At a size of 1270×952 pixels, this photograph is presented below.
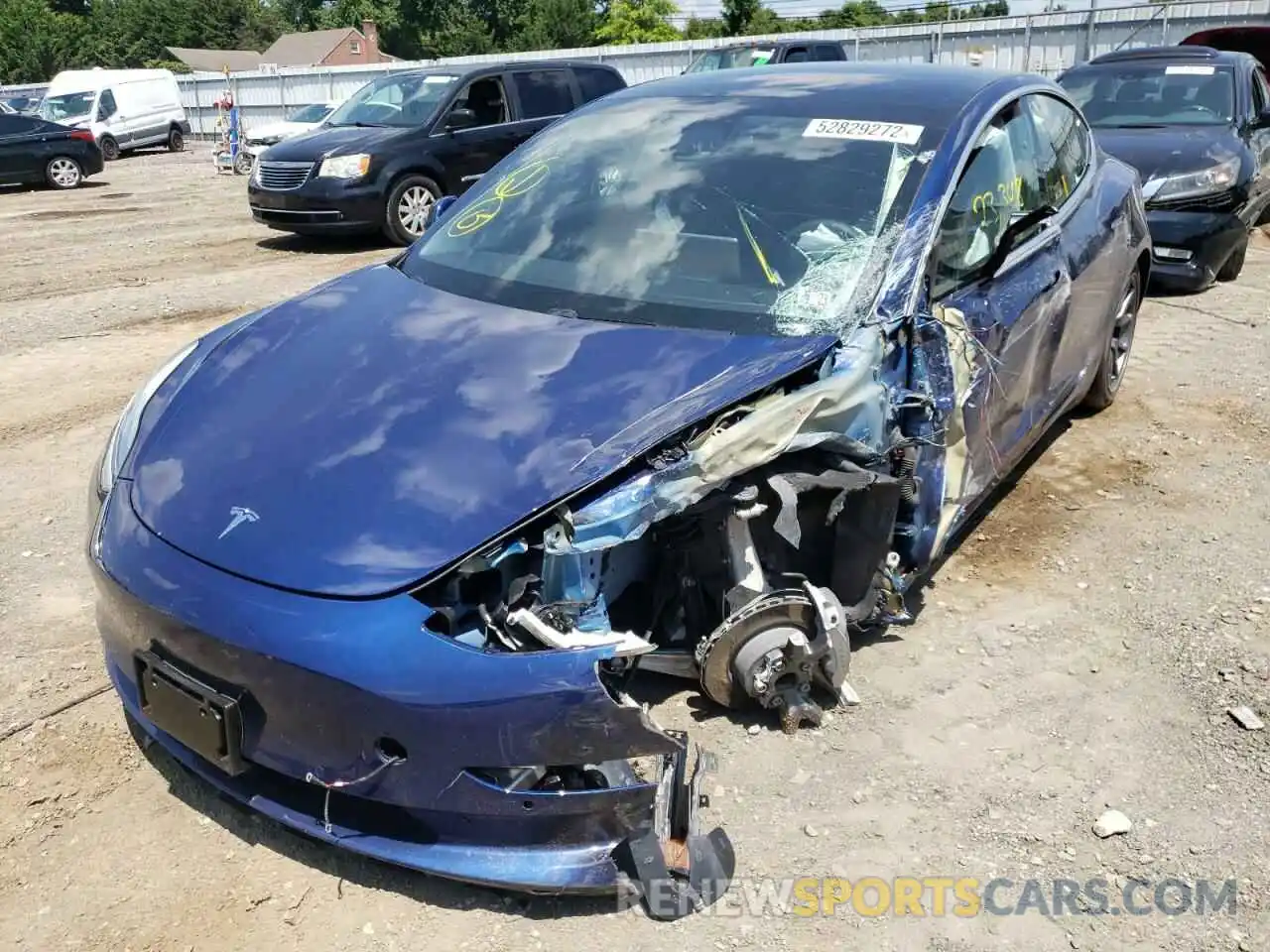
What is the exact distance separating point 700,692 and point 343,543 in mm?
1209

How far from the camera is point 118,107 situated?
2325 cm

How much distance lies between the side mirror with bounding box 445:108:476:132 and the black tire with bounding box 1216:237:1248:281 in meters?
7.18

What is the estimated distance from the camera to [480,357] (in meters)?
2.88

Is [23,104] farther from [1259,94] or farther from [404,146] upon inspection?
[1259,94]

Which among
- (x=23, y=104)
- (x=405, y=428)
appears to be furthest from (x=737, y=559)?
(x=23, y=104)

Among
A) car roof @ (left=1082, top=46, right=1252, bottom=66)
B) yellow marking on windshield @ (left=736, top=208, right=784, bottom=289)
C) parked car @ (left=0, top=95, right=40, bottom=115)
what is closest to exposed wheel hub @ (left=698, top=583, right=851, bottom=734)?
yellow marking on windshield @ (left=736, top=208, right=784, bottom=289)

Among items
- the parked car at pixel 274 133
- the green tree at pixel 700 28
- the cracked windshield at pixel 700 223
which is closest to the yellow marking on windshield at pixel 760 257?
the cracked windshield at pixel 700 223

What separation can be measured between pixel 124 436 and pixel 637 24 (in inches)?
2423

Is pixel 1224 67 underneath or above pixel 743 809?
above

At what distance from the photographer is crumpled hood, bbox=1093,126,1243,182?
7422 millimetres

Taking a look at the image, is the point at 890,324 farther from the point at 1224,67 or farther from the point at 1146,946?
the point at 1224,67

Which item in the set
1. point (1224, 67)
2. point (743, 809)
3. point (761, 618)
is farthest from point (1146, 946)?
point (1224, 67)

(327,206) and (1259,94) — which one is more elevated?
(1259,94)

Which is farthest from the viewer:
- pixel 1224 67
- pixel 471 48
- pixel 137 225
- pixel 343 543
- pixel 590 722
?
pixel 471 48
